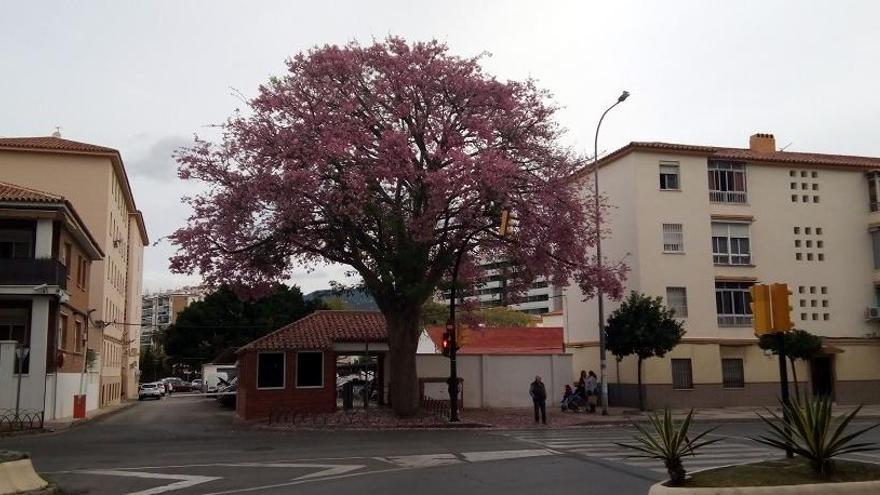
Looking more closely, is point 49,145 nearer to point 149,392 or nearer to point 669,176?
point 149,392

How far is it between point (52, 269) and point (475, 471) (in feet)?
65.6

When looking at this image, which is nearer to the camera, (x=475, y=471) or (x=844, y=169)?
(x=475, y=471)

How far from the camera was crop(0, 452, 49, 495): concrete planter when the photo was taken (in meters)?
11.0

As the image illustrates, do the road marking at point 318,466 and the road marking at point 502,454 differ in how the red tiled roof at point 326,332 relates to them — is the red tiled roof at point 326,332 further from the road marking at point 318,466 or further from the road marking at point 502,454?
the road marking at point 502,454

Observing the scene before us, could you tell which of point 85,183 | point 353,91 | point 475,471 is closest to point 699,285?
point 353,91

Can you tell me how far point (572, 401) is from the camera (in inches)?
1278

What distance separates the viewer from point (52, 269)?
27688 millimetres

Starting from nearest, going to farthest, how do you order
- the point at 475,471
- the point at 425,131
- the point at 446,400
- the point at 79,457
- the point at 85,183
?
the point at 475,471 < the point at 79,457 < the point at 425,131 < the point at 446,400 < the point at 85,183

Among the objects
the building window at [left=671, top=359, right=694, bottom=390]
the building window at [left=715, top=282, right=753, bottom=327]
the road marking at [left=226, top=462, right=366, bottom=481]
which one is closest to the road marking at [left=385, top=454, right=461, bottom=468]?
the road marking at [left=226, top=462, right=366, bottom=481]

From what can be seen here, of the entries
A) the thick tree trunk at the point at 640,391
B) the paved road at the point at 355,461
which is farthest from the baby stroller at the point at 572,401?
the paved road at the point at 355,461

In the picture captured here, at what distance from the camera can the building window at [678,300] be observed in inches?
1374

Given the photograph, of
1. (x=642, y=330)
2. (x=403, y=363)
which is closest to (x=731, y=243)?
(x=642, y=330)

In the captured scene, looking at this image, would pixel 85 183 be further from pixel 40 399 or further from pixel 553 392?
pixel 553 392

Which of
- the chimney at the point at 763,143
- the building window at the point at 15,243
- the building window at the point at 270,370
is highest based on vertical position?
the chimney at the point at 763,143
